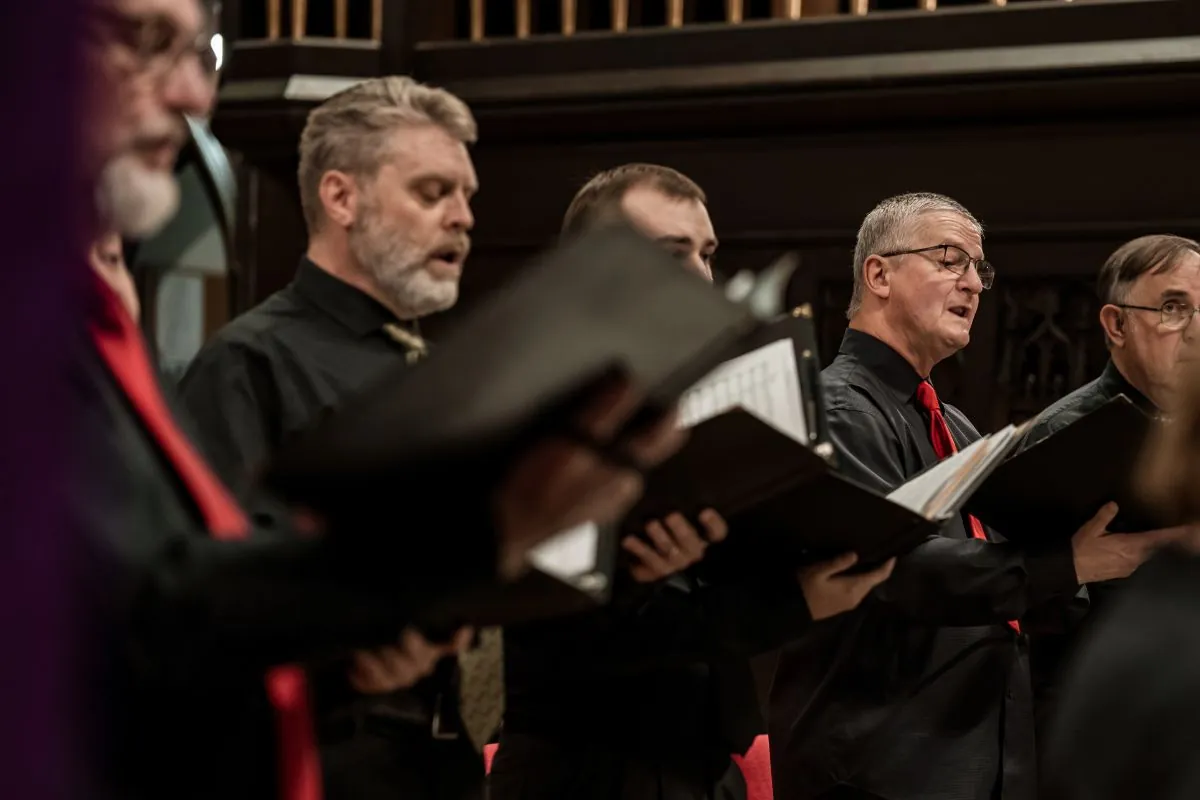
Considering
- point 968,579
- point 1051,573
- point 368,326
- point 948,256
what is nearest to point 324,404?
point 368,326

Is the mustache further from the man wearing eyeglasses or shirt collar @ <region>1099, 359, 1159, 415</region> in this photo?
shirt collar @ <region>1099, 359, 1159, 415</region>

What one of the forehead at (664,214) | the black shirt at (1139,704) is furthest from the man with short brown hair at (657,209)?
the black shirt at (1139,704)

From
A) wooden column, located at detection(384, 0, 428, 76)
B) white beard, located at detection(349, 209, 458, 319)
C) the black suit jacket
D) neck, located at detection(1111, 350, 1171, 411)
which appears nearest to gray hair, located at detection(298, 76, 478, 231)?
white beard, located at detection(349, 209, 458, 319)

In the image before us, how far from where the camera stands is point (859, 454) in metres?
3.28

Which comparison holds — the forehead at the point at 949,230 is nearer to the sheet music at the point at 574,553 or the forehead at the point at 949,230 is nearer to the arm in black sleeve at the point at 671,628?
the arm in black sleeve at the point at 671,628

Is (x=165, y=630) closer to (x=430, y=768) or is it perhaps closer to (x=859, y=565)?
(x=430, y=768)

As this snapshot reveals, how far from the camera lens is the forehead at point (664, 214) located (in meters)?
2.83

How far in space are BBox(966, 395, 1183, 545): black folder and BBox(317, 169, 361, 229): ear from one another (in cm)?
126

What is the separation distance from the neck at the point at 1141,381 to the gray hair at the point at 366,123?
2.27 m

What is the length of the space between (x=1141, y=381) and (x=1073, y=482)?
4.32ft

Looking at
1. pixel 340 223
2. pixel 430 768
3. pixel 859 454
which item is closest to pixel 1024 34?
pixel 859 454

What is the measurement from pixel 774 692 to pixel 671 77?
6.91ft

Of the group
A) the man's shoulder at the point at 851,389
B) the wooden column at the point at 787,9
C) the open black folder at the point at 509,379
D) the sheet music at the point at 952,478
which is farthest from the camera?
the wooden column at the point at 787,9

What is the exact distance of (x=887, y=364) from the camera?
139 inches
